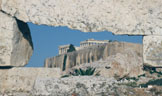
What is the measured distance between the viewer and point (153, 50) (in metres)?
5.79

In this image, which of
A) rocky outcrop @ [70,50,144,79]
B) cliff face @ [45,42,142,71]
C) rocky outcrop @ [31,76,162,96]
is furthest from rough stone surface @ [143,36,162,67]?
cliff face @ [45,42,142,71]

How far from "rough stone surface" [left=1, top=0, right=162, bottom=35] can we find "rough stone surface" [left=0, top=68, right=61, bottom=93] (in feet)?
3.64

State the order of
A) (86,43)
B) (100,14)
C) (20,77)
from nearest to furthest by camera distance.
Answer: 1. (100,14)
2. (20,77)
3. (86,43)

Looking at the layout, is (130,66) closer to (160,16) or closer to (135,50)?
(135,50)

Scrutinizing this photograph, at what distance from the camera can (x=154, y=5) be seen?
5629mm

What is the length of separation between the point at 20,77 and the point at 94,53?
9698mm

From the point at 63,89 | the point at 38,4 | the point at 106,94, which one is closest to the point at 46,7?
the point at 38,4

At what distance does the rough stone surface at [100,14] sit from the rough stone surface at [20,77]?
1.11 meters

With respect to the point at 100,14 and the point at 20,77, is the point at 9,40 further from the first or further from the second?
the point at 100,14

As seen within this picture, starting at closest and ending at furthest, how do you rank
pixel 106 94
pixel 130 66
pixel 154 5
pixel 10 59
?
1. pixel 106 94
2. pixel 154 5
3. pixel 10 59
4. pixel 130 66

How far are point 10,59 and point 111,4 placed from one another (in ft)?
6.65

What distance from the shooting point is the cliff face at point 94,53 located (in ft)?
47.6

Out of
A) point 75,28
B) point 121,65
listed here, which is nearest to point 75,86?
point 75,28

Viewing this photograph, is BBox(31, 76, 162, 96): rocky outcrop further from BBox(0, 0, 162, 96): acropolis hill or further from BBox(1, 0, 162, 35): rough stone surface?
BBox(1, 0, 162, 35): rough stone surface
